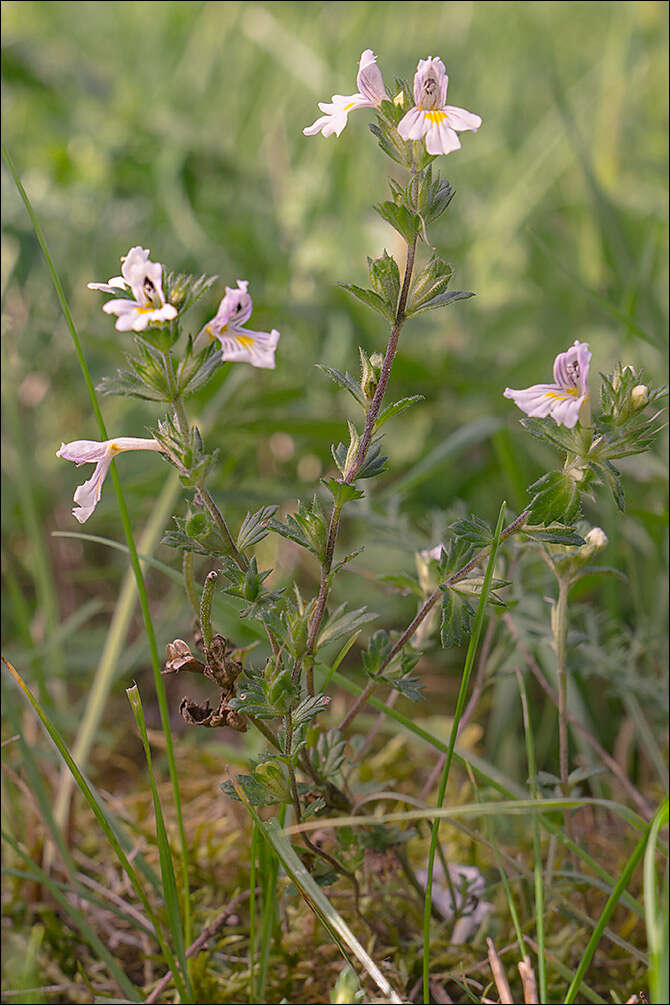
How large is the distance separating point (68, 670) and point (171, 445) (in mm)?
1045

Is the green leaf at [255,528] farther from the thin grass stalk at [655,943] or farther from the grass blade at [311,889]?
the thin grass stalk at [655,943]

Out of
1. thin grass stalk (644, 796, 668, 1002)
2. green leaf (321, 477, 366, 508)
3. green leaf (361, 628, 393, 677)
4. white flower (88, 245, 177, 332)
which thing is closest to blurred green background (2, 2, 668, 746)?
green leaf (361, 628, 393, 677)

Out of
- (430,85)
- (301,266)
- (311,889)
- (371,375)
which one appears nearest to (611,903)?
(311,889)

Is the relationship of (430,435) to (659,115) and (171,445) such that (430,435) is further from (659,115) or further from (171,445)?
(171,445)

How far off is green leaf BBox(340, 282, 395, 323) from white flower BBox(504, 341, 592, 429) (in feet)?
0.43

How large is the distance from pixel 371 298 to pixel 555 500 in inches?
9.4

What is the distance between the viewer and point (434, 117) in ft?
2.53

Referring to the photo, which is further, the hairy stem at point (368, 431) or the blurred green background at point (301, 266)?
the blurred green background at point (301, 266)

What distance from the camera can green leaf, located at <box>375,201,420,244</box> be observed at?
2.57 ft

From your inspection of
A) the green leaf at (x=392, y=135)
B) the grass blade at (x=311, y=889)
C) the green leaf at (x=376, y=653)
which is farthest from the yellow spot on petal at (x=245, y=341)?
the grass blade at (x=311, y=889)

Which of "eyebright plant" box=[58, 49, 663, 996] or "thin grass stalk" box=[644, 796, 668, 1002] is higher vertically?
"eyebright plant" box=[58, 49, 663, 996]

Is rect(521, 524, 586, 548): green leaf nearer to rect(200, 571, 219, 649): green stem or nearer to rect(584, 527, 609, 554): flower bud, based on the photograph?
rect(584, 527, 609, 554): flower bud

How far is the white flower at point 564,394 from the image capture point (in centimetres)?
75

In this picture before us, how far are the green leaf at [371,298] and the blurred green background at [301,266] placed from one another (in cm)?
50
